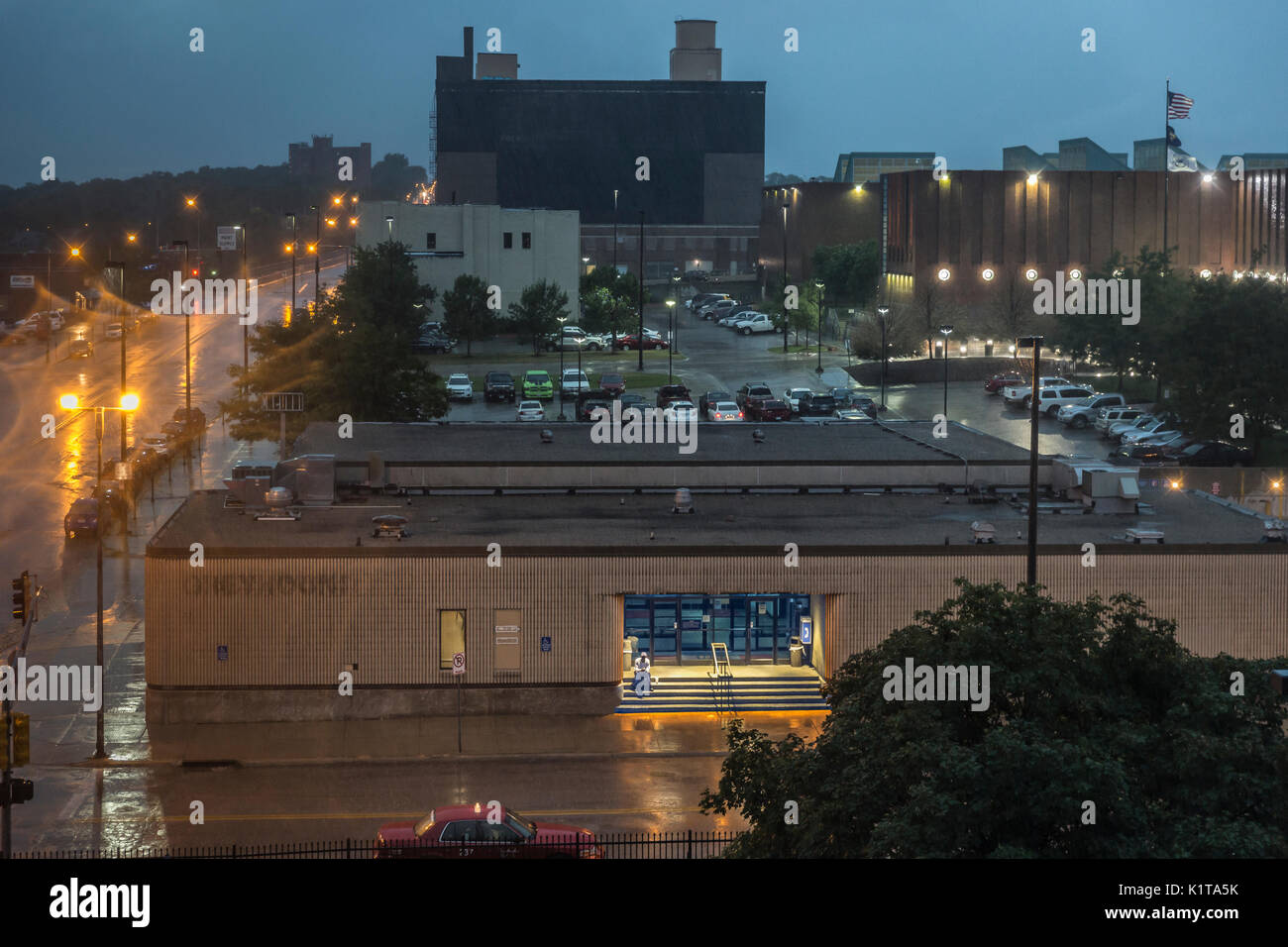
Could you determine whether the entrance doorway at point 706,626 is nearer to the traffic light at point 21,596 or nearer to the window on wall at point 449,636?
the window on wall at point 449,636

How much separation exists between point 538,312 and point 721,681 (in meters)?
57.9

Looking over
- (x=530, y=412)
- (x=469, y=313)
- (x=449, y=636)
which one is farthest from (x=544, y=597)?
(x=469, y=313)

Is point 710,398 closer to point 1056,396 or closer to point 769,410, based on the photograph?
point 769,410

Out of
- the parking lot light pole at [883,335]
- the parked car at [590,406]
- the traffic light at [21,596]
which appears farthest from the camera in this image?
the parking lot light pole at [883,335]

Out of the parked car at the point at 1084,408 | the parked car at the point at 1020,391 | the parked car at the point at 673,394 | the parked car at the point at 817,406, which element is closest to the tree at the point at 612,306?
the parked car at the point at 673,394

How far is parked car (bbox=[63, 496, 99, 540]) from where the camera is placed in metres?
49.8

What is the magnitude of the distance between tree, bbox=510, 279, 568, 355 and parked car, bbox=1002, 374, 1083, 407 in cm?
2642

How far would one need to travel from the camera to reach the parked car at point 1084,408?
67250 millimetres

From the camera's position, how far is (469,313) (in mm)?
86938

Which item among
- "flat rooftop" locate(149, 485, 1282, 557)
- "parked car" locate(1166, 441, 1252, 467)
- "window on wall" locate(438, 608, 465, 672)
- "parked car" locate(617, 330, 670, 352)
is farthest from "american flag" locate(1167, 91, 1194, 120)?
"window on wall" locate(438, 608, 465, 672)

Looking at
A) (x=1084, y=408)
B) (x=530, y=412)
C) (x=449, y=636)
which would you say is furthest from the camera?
(x=1084, y=408)

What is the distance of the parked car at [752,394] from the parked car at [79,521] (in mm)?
29431

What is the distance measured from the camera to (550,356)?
85000 mm
